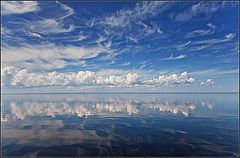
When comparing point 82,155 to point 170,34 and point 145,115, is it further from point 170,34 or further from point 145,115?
point 170,34

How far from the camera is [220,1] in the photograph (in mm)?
2867

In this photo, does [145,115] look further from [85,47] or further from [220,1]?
[220,1]

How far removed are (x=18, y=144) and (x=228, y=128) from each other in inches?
110

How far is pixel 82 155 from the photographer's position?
9.33 feet

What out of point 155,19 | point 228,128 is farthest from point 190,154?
point 155,19

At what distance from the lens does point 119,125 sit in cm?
313

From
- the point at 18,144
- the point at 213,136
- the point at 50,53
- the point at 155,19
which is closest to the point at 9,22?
the point at 50,53

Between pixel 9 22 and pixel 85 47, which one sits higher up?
pixel 9 22

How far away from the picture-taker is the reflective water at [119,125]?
2.94 m

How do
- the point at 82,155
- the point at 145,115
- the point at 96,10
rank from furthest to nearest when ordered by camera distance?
the point at 145,115 < the point at 96,10 < the point at 82,155

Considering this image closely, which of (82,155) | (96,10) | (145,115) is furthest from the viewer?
(145,115)

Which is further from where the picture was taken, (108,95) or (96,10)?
(108,95)

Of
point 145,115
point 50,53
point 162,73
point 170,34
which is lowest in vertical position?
point 145,115

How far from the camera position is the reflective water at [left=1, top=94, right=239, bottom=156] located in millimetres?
2939
